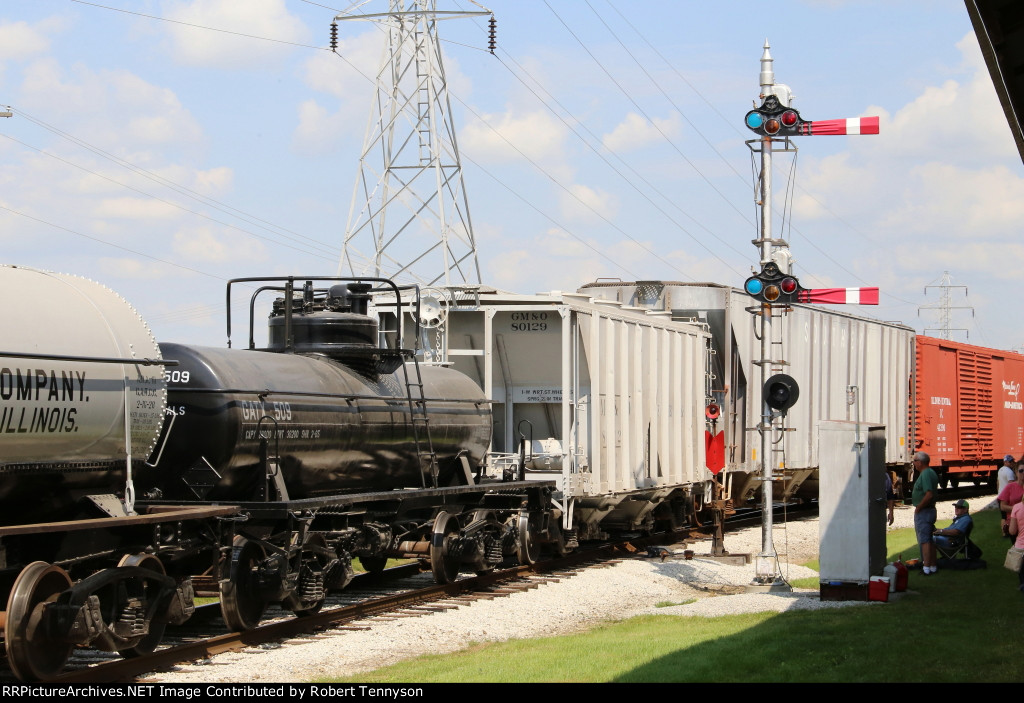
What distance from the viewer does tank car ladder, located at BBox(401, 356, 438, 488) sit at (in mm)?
13633

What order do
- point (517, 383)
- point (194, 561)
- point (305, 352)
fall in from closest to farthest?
point (194, 561), point (305, 352), point (517, 383)

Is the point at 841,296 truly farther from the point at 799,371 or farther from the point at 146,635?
the point at 146,635

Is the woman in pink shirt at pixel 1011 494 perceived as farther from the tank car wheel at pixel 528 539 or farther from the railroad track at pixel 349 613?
the tank car wheel at pixel 528 539

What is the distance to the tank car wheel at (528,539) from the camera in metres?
16.0

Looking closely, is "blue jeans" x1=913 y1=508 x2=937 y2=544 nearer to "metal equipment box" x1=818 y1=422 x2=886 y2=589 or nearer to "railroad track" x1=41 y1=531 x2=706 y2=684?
"metal equipment box" x1=818 y1=422 x2=886 y2=589

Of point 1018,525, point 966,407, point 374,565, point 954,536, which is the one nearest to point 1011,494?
point 954,536

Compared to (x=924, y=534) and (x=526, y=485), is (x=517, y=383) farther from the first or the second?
(x=924, y=534)

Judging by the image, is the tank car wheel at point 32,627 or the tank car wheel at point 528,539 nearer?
the tank car wheel at point 32,627

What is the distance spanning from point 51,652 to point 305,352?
4.91 meters

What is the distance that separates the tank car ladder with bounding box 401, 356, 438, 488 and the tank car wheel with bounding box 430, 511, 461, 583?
1.51 feet

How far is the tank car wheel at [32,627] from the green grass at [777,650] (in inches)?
86.3

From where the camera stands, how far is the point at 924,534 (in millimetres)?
15562

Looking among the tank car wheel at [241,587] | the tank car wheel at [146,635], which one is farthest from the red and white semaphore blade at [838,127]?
the tank car wheel at [146,635]
